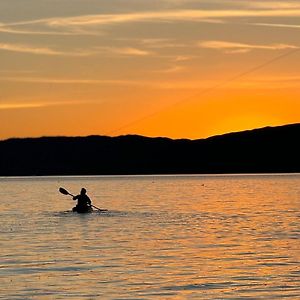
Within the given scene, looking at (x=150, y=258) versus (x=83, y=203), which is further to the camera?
(x=83, y=203)

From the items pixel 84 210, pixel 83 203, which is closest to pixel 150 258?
pixel 83 203

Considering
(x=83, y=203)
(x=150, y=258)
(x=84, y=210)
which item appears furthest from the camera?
(x=84, y=210)

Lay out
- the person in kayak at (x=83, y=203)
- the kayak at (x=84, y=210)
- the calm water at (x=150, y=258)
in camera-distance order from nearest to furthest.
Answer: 1. the calm water at (x=150, y=258)
2. the person in kayak at (x=83, y=203)
3. the kayak at (x=84, y=210)

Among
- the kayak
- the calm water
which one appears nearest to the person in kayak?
the kayak

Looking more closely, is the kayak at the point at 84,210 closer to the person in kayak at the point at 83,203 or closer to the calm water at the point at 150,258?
the person in kayak at the point at 83,203

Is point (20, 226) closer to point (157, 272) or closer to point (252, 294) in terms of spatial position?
point (157, 272)

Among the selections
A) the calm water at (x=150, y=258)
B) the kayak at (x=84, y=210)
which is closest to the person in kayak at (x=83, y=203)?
the kayak at (x=84, y=210)

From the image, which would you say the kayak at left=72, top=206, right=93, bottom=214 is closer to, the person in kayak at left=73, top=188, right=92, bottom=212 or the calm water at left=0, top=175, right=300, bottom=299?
the person in kayak at left=73, top=188, right=92, bottom=212

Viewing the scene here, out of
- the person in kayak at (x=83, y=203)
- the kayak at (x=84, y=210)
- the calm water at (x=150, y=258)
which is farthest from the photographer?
the kayak at (x=84, y=210)

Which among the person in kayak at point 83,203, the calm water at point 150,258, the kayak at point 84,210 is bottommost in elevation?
the calm water at point 150,258

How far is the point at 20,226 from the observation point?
5525 centimetres

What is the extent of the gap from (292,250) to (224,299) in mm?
13226

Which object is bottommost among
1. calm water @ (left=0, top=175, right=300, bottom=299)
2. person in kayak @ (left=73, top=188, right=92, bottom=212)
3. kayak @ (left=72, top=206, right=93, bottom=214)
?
calm water @ (left=0, top=175, right=300, bottom=299)

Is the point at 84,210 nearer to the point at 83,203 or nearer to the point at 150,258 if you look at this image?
the point at 83,203
